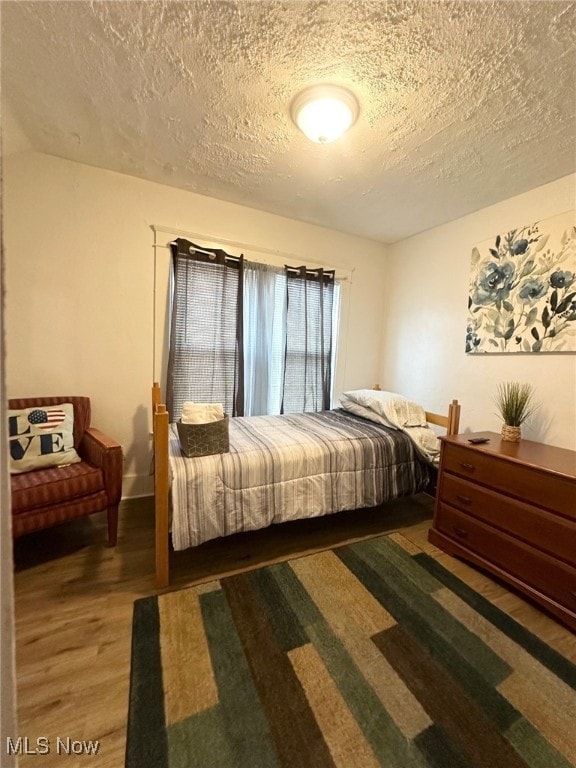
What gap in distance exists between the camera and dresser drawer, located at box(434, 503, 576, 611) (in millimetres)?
1530

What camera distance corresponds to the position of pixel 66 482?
70.3 inches

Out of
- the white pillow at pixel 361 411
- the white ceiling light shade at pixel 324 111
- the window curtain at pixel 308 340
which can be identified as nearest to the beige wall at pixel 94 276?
the window curtain at pixel 308 340

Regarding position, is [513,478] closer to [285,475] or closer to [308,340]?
[285,475]

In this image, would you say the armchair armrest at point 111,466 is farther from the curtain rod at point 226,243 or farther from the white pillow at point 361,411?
the white pillow at point 361,411

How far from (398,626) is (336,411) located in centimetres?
180

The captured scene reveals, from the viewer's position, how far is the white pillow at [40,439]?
1.87 meters

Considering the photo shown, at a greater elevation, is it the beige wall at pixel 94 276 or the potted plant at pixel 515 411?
the beige wall at pixel 94 276

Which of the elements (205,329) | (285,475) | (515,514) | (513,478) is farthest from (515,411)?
(205,329)

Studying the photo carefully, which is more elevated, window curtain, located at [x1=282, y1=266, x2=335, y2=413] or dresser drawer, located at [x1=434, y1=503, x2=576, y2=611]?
window curtain, located at [x1=282, y1=266, x2=335, y2=413]

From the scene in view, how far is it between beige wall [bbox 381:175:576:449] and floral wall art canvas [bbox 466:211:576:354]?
0.08 m

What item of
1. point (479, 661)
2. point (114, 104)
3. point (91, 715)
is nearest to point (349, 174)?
point (114, 104)

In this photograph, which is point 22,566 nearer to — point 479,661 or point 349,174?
point 479,661

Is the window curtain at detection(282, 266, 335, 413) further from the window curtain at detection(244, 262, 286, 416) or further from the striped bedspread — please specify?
the striped bedspread

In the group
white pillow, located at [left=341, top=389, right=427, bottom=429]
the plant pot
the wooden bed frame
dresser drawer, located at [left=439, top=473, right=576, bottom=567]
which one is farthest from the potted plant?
the wooden bed frame
